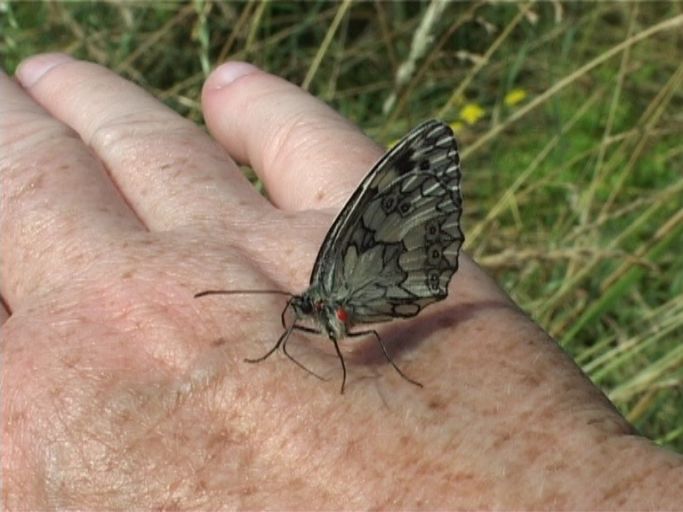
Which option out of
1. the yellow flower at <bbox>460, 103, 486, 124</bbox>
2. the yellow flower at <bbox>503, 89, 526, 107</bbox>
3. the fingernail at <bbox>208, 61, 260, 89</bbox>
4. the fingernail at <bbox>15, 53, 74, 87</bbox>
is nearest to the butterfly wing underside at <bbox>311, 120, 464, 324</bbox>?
the fingernail at <bbox>208, 61, 260, 89</bbox>

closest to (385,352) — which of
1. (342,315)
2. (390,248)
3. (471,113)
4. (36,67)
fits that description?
(342,315)

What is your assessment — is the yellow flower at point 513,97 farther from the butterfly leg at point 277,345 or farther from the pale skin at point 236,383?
the butterfly leg at point 277,345

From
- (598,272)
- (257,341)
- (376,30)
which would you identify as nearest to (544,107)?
(376,30)

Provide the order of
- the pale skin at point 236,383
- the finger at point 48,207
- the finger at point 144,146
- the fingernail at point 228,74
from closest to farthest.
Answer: the pale skin at point 236,383, the finger at point 48,207, the finger at point 144,146, the fingernail at point 228,74

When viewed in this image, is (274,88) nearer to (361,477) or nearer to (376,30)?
(361,477)

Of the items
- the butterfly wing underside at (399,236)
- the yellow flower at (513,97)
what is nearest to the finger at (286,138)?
the butterfly wing underside at (399,236)

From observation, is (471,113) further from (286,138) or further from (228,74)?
(286,138)
